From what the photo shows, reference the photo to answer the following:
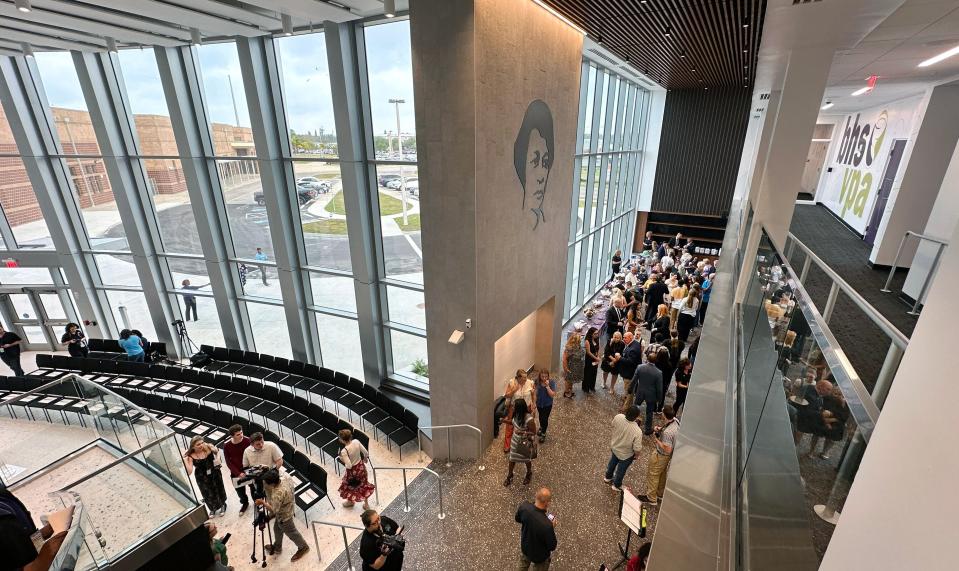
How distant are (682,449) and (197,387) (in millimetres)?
10716

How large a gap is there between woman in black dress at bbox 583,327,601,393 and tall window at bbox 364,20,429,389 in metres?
3.71

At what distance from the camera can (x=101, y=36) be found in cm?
847

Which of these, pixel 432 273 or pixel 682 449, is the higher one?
pixel 432 273

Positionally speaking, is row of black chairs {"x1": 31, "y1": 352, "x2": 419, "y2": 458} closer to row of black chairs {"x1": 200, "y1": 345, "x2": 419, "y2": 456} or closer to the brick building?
row of black chairs {"x1": 200, "y1": 345, "x2": 419, "y2": 456}

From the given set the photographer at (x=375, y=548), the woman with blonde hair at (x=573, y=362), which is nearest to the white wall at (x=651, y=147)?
the woman with blonde hair at (x=573, y=362)

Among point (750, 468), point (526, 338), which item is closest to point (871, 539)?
point (750, 468)

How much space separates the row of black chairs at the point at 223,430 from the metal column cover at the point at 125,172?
337 centimetres

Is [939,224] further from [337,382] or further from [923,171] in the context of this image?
[337,382]

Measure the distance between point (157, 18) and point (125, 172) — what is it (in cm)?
549

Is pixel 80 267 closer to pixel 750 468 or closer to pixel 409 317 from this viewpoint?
pixel 409 317

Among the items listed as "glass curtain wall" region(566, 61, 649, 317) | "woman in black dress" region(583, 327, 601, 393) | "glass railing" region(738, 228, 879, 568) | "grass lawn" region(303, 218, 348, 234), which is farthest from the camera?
"glass curtain wall" region(566, 61, 649, 317)

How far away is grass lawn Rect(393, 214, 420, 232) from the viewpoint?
8.83 metres

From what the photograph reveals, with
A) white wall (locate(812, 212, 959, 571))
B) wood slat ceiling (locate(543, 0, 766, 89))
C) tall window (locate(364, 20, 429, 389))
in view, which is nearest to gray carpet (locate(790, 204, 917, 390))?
white wall (locate(812, 212, 959, 571))

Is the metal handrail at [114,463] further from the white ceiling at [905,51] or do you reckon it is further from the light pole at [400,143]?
the white ceiling at [905,51]
